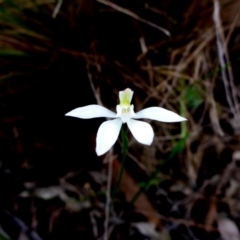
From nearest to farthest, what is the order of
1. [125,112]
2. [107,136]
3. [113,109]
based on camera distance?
[107,136]
[125,112]
[113,109]

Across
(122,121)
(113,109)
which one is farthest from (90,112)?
(113,109)

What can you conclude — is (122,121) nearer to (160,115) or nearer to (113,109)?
(160,115)

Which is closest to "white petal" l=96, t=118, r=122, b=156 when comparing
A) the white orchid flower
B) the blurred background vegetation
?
the white orchid flower

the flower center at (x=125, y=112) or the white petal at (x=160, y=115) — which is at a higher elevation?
the flower center at (x=125, y=112)

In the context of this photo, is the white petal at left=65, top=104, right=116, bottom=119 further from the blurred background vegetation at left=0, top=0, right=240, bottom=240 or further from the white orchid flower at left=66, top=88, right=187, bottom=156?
the blurred background vegetation at left=0, top=0, right=240, bottom=240

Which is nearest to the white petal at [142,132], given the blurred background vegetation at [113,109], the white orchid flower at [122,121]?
the white orchid flower at [122,121]

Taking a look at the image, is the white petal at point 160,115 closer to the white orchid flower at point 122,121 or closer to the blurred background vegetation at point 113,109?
the white orchid flower at point 122,121

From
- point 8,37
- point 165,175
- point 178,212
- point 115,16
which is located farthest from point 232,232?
point 8,37
